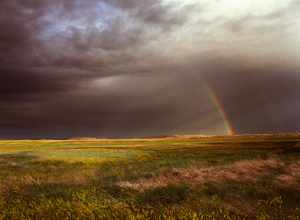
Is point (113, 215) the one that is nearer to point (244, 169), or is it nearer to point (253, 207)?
point (253, 207)

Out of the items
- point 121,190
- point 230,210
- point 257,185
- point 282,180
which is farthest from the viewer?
point 282,180

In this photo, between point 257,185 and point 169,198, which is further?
point 257,185

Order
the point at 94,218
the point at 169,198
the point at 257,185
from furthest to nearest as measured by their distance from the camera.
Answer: the point at 257,185 → the point at 169,198 → the point at 94,218

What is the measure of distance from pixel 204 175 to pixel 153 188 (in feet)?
14.7

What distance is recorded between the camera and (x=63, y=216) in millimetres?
10367

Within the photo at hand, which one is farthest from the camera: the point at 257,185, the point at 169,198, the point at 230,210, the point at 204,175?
the point at 204,175

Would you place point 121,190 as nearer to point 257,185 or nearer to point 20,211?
point 20,211

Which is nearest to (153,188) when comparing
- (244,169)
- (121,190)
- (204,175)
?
(121,190)

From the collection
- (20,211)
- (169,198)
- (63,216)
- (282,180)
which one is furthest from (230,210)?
(282,180)

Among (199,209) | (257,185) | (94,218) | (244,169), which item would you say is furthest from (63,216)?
(244,169)

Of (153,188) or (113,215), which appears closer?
(113,215)

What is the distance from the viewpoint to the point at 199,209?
36.8 ft

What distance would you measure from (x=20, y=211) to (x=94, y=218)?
2.84 meters

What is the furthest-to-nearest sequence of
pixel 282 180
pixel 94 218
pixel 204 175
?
pixel 204 175 → pixel 282 180 → pixel 94 218
